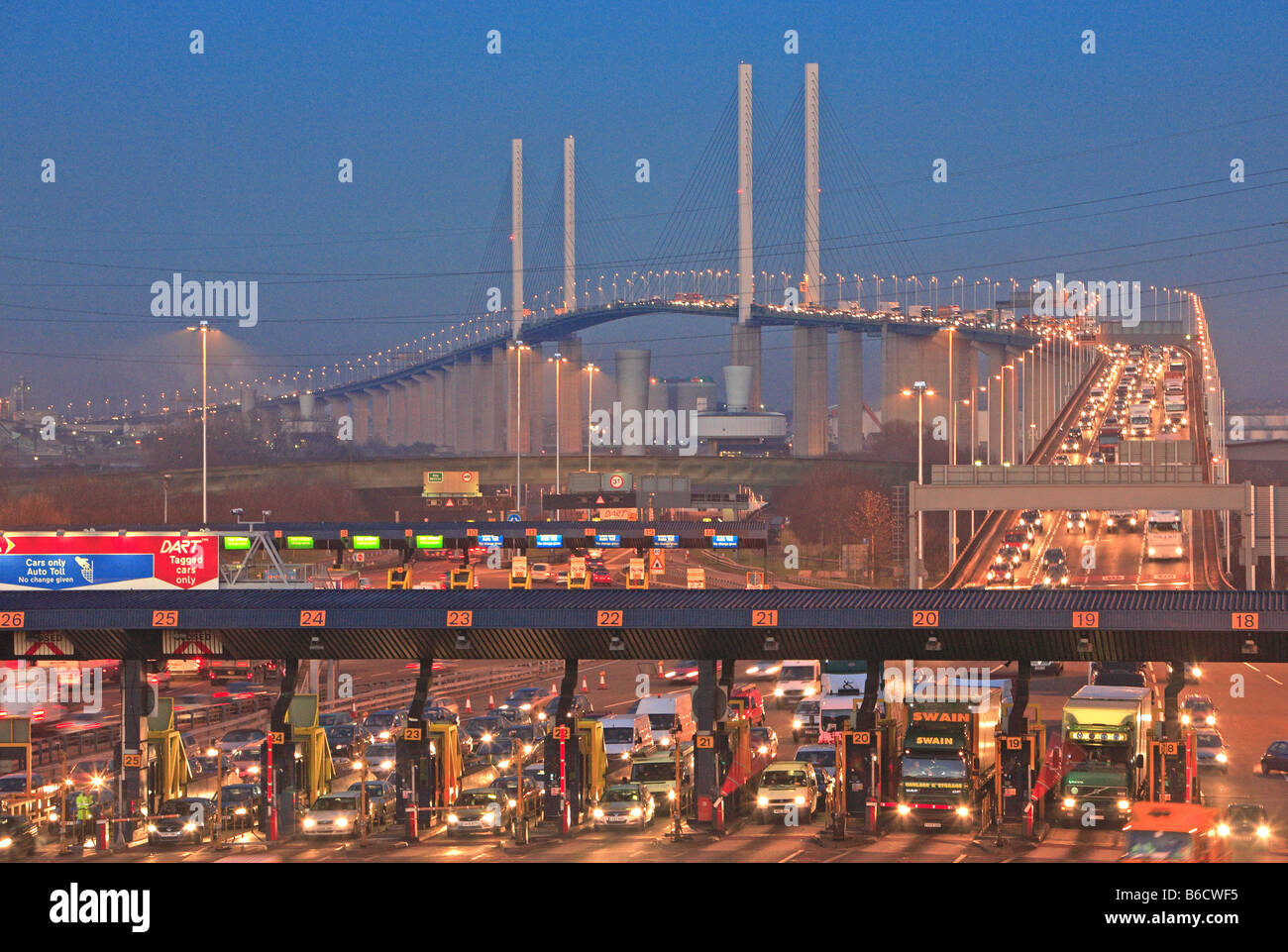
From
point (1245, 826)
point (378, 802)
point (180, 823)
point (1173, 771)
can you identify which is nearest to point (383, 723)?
point (378, 802)

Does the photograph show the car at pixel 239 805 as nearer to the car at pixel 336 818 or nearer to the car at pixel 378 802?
the car at pixel 336 818

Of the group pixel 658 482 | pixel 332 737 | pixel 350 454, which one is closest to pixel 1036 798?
pixel 332 737

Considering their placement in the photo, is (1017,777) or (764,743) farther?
(764,743)

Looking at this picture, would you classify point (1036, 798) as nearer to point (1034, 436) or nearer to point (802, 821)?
point (802, 821)

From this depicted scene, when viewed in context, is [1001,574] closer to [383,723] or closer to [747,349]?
[383,723]

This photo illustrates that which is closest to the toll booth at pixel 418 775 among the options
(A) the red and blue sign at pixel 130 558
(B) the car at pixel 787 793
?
(B) the car at pixel 787 793
